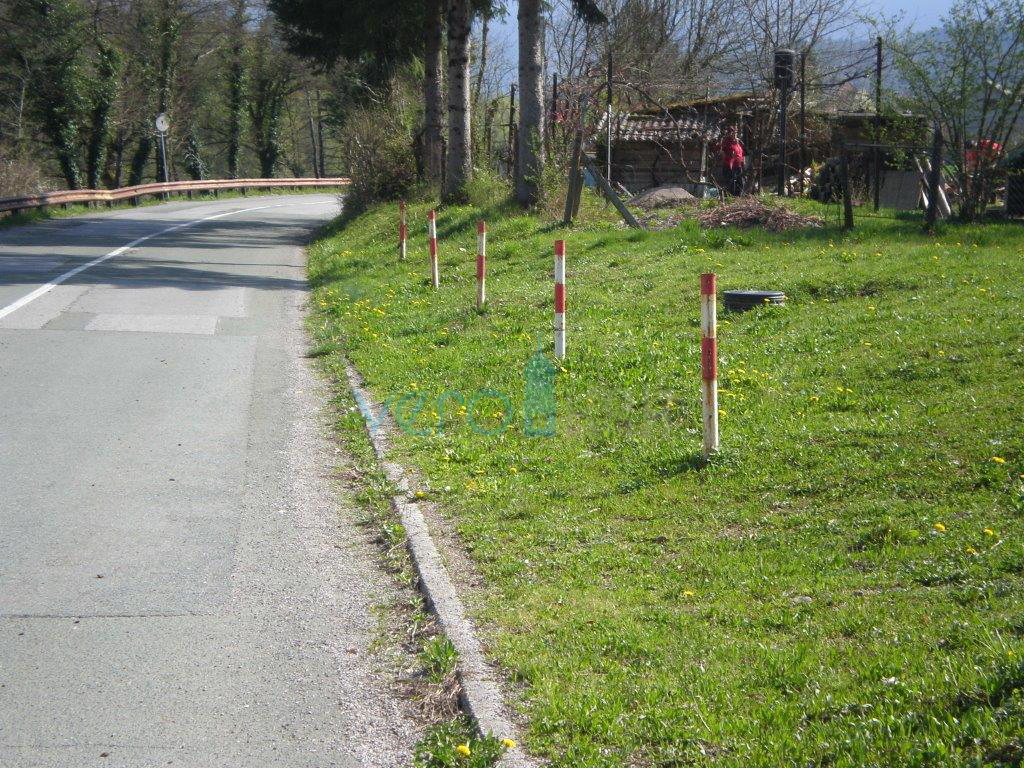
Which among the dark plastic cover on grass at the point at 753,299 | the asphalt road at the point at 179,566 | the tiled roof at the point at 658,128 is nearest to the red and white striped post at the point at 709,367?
the asphalt road at the point at 179,566

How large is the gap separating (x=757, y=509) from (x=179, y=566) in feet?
10.3

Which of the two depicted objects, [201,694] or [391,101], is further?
[391,101]

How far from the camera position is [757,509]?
19.9 ft

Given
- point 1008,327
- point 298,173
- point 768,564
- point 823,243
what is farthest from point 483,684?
point 298,173

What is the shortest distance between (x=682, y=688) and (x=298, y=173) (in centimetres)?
7717

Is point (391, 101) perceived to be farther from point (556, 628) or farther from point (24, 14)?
point (556, 628)

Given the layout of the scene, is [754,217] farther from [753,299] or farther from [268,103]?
[268,103]

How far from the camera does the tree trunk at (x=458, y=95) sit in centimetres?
2406

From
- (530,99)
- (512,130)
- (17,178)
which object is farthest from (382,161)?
(17,178)

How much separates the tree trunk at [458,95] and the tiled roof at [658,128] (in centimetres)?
305

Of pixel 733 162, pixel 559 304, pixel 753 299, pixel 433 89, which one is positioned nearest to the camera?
pixel 559 304

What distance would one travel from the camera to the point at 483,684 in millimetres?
4379

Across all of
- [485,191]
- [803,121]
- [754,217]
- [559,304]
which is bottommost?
[559,304]

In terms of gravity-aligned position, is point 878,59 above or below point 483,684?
above
